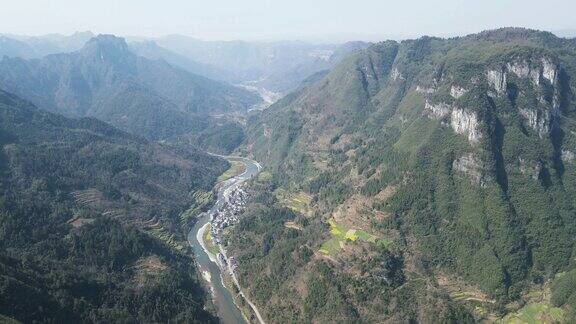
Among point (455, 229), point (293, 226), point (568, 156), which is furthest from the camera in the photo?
point (293, 226)

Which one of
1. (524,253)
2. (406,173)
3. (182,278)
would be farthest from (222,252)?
(524,253)

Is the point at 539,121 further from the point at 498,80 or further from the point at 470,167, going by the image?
the point at 470,167

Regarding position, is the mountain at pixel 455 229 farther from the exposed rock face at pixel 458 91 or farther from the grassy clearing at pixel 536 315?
the grassy clearing at pixel 536 315

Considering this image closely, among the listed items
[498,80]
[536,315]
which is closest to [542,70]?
[498,80]

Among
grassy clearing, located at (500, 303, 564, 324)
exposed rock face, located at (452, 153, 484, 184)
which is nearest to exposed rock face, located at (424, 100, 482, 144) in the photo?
exposed rock face, located at (452, 153, 484, 184)

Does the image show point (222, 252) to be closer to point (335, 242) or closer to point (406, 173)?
point (335, 242)

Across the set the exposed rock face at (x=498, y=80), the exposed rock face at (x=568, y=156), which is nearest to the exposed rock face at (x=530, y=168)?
the exposed rock face at (x=568, y=156)
